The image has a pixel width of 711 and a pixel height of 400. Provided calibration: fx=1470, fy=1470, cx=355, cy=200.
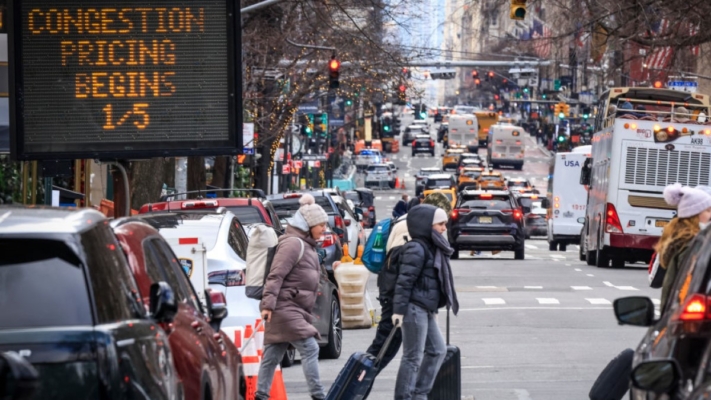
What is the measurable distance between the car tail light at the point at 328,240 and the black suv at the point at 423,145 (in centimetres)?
9655

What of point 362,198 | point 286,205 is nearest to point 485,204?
point 286,205

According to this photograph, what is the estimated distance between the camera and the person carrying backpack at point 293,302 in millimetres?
10812

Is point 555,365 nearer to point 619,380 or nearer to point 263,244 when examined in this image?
point 263,244

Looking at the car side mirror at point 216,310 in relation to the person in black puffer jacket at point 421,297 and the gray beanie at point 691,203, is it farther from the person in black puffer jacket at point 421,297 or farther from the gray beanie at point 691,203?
the gray beanie at point 691,203

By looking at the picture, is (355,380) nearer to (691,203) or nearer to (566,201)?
(691,203)

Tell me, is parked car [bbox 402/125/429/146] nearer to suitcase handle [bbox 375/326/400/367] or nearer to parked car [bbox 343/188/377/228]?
parked car [bbox 343/188/377/228]

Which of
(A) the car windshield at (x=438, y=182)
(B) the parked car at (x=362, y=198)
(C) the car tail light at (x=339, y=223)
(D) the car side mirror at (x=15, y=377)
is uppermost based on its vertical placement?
(D) the car side mirror at (x=15, y=377)

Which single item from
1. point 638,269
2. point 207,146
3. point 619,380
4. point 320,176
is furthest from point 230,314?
point 320,176

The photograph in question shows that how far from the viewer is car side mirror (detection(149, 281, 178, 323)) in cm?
643

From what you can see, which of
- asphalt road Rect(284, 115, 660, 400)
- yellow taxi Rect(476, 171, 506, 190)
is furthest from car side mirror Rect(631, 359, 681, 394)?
yellow taxi Rect(476, 171, 506, 190)

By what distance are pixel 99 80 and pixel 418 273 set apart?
17.0 feet

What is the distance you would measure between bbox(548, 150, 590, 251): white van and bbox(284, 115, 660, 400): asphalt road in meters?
11.8

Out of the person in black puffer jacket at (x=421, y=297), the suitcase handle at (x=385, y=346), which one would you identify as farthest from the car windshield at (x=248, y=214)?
the person in black puffer jacket at (x=421, y=297)

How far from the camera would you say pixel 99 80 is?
1436 cm
